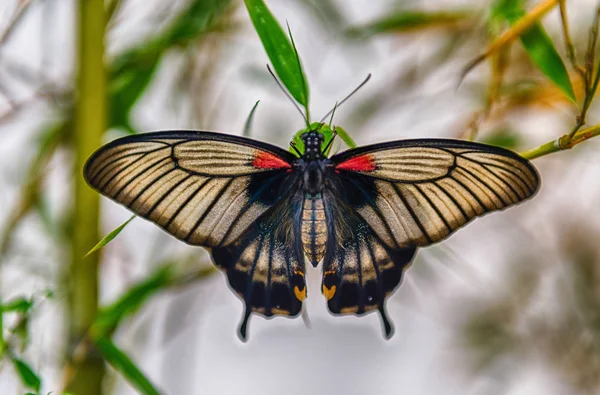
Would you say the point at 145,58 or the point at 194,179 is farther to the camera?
the point at 145,58

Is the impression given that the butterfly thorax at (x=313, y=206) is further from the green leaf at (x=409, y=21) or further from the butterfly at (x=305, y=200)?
the green leaf at (x=409, y=21)

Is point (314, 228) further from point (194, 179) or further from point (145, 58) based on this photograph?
point (145, 58)

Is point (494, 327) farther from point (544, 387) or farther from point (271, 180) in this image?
point (271, 180)

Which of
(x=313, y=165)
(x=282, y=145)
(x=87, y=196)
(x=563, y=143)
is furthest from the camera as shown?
(x=282, y=145)

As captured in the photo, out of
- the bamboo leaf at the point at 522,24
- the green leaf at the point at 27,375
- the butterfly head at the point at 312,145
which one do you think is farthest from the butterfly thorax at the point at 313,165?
the green leaf at the point at 27,375

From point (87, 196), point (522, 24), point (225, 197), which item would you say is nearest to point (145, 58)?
point (87, 196)

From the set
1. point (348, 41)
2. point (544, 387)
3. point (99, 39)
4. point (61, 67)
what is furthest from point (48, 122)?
point (544, 387)

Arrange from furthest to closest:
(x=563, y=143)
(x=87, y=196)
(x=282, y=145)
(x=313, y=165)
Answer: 1. (x=282, y=145)
2. (x=87, y=196)
3. (x=313, y=165)
4. (x=563, y=143)

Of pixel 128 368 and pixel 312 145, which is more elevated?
pixel 312 145
